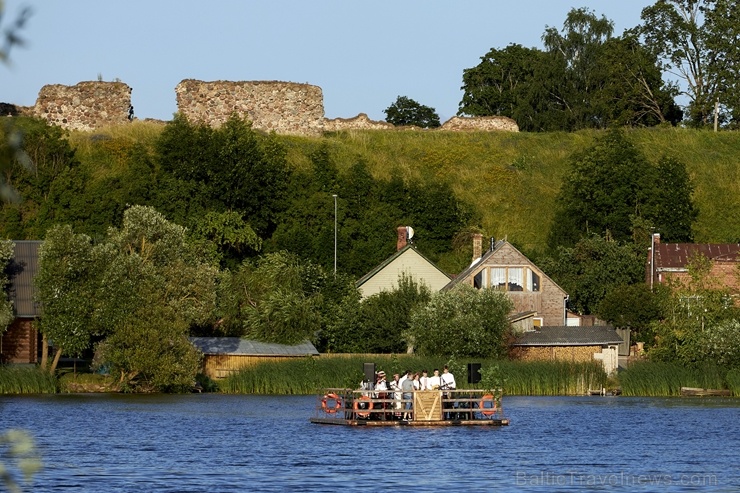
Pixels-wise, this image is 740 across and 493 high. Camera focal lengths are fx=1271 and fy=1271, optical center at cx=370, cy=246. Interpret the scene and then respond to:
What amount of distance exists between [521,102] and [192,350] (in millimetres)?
55112

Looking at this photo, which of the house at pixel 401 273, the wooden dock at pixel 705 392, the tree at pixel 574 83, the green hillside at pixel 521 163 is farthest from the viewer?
the tree at pixel 574 83

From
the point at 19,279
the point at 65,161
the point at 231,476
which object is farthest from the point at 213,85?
the point at 231,476

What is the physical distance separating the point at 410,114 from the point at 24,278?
66094 mm

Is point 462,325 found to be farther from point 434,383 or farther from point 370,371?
point 434,383

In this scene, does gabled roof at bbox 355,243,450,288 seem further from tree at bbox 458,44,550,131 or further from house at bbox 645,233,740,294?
tree at bbox 458,44,550,131

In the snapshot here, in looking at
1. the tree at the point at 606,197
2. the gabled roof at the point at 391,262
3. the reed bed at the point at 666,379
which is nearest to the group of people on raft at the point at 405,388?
the reed bed at the point at 666,379

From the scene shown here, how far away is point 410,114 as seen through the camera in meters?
120

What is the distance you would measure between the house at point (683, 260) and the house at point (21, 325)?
32.3m

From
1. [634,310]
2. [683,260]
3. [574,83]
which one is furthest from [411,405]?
[574,83]

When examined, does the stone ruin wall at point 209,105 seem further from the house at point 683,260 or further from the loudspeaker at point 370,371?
the loudspeaker at point 370,371

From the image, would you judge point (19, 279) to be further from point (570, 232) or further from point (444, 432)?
point (570, 232)

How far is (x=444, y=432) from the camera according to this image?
40.6m

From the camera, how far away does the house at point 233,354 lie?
58.5 meters

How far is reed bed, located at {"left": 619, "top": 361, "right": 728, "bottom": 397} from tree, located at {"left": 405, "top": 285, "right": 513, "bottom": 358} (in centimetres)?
613
